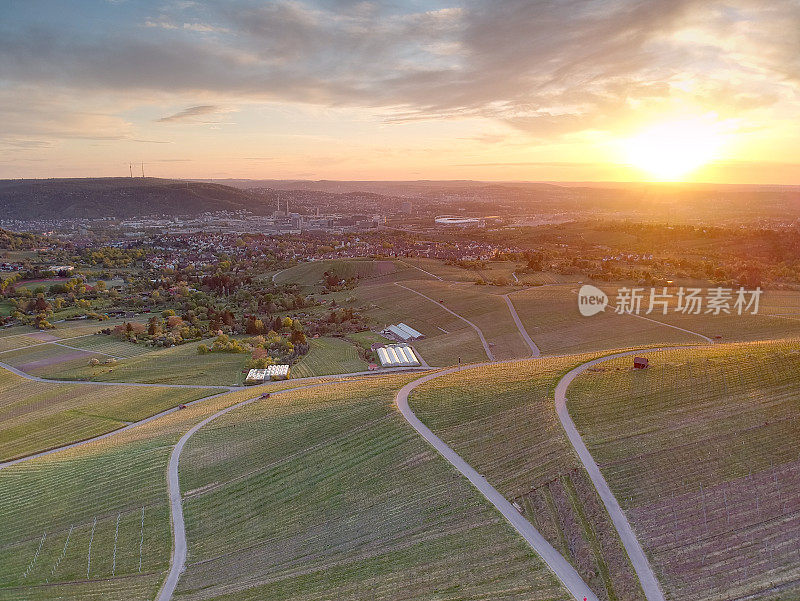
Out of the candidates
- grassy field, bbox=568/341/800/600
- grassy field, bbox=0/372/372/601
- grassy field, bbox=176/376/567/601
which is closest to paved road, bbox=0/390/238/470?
grassy field, bbox=0/372/372/601

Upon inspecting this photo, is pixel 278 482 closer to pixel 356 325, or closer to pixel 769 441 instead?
pixel 769 441

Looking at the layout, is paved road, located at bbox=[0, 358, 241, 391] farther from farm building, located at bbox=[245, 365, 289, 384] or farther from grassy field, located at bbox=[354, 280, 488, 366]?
grassy field, located at bbox=[354, 280, 488, 366]

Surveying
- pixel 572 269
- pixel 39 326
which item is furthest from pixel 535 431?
pixel 39 326

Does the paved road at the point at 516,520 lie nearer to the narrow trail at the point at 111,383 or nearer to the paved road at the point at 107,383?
the narrow trail at the point at 111,383

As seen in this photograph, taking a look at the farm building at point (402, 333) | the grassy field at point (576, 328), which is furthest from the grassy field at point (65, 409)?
the grassy field at point (576, 328)

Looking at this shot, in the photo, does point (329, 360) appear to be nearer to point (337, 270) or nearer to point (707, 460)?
point (707, 460)

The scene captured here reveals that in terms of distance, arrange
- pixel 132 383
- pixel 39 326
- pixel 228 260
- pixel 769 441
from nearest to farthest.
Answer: pixel 769 441 < pixel 132 383 < pixel 39 326 < pixel 228 260

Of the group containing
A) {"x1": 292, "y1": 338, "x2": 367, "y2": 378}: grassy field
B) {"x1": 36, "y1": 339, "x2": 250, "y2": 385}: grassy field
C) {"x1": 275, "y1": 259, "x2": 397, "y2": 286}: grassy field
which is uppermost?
{"x1": 275, "y1": 259, "x2": 397, "y2": 286}: grassy field
